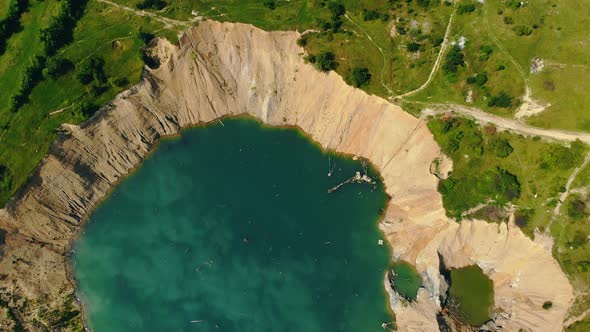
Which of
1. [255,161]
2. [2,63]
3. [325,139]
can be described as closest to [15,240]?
[2,63]

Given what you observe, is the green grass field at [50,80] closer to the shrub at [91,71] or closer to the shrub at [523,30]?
→ the shrub at [91,71]

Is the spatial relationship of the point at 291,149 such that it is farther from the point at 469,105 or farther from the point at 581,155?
the point at 581,155

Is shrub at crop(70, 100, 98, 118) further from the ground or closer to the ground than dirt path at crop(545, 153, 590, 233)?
further from the ground

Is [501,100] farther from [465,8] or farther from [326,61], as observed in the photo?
[326,61]

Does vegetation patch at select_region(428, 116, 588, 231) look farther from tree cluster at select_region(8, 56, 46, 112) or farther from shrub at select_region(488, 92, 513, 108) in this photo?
tree cluster at select_region(8, 56, 46, 112)

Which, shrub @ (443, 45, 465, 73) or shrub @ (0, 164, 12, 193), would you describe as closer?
shrub @ (0, 164, 12, 193)

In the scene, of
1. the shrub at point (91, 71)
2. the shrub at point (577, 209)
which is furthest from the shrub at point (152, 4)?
the shrub at point (577, 209)

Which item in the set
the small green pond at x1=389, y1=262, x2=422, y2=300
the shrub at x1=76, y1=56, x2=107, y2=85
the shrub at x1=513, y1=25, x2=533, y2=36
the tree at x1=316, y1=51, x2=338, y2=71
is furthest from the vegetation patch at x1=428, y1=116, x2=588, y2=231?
the shrub at x1=76, y1=56, x2=107, y2=85

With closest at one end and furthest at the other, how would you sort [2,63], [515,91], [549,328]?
[549,328], [515,91], [2,63]
